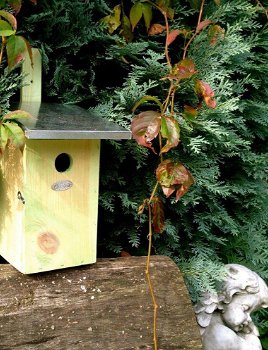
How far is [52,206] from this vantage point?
204 cm

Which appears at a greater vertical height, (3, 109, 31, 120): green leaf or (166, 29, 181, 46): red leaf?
(166, 29, 181, 46): red leaf

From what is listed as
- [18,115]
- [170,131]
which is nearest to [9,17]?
[18,115]

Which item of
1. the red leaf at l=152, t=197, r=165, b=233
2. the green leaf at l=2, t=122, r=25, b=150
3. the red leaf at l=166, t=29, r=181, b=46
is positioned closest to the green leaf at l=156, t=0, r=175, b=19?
the red leaf at l=166, t=29, r=181, b=46

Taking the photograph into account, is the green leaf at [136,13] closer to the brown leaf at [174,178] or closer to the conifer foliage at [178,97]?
the conifer foliage at [178,97]

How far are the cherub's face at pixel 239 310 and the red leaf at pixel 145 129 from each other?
3.13 ft

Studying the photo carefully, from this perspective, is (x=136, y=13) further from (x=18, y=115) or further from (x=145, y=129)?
(x=18, y=115)

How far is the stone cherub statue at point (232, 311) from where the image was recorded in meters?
2.56

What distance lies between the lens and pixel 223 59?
2.45m

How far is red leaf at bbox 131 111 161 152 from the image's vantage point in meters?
2.05

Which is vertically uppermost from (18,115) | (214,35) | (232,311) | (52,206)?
(214,35)

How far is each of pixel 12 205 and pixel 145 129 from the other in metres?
0.54

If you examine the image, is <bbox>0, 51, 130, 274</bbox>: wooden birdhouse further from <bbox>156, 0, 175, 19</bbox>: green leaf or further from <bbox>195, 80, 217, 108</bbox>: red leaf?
<bbox>156, 0, 175, 19</bbox>: green leaf

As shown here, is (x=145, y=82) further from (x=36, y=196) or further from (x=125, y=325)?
(x=125, y=325)

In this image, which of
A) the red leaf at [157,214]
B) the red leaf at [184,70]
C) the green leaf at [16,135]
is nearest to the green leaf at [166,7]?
the red leaf at [184,70]
